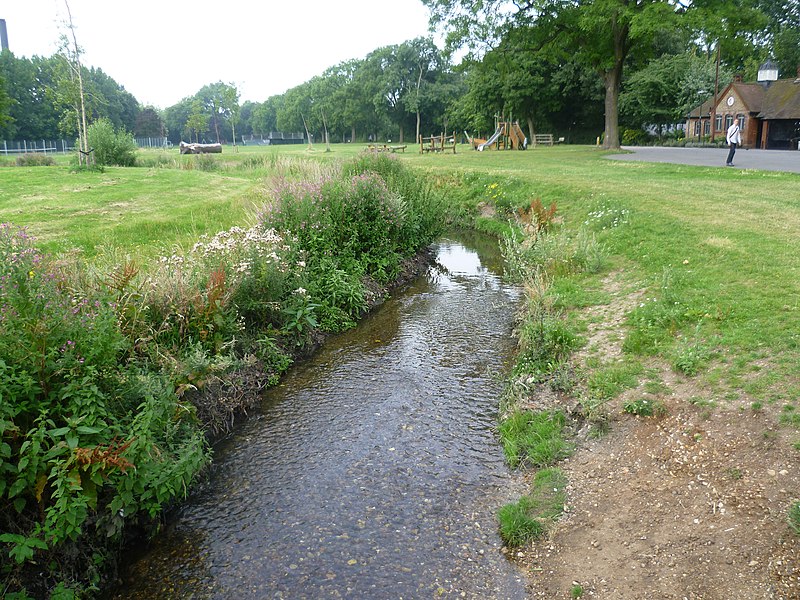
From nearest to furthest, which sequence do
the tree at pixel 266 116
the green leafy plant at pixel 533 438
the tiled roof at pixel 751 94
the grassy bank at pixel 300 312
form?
1. the grassy bank at pixel 300 312
2. the green leafy plant at pixel 533 438
3. the tiled roof at pixel 751 94
4. the tree at pixel 266 116

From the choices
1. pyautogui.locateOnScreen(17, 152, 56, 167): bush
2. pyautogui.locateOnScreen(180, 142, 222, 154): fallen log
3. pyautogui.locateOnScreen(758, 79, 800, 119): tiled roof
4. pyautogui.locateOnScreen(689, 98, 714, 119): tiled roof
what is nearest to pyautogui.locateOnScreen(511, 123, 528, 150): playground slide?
pyautogui.locateOnScreen(758, 79, 800, 119): tiled roof

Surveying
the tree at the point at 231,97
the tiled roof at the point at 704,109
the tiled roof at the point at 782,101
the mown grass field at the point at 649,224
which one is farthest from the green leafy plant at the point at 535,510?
the tree at the point at 231,97

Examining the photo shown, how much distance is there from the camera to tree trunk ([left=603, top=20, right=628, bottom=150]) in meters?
29.2

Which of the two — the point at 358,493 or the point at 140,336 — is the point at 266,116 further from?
the point at 358,493

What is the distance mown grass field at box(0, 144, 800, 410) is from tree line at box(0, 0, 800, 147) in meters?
9.31

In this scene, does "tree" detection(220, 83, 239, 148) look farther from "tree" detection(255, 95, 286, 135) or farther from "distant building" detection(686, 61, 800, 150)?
"distant building" detection(686, 61, 800, 150)

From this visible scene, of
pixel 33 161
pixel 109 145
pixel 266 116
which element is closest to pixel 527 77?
pixel 109 145

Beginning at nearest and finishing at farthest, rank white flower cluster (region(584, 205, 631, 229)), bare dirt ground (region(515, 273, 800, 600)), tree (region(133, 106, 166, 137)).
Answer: bare dirt ground (region(515, 273, 800, 600))
white flower cluster (region(584, 205, 631, 229))
tree (region(133, 106, 166, 137))

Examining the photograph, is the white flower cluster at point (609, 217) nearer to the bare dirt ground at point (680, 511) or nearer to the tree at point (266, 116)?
the bare dirt ground at point (680, 511)

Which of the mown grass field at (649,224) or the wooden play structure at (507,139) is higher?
the wooden play structure at (507,139)

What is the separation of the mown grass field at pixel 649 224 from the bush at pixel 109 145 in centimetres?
345

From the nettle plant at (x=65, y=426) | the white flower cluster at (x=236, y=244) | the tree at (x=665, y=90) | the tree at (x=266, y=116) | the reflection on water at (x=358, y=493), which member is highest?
the tree at (x=266, y=116)

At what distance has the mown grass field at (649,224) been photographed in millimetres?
6367

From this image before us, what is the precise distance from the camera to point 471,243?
17234mm
